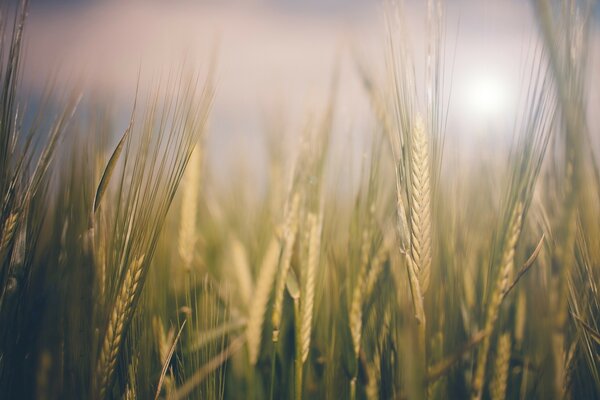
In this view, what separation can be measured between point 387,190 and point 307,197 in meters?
0.19

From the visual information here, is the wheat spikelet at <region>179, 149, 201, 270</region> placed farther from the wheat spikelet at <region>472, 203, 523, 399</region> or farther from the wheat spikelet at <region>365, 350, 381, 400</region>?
the wheat spikelet at <region>472, 203, 523, 399</region>

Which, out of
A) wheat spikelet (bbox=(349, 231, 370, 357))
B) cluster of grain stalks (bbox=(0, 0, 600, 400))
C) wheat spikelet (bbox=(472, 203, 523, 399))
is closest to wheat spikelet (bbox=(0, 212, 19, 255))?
cluster of grain stalks (bbox=(0, 0, 600, 400))

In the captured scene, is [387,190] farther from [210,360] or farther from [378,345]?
[210,360]

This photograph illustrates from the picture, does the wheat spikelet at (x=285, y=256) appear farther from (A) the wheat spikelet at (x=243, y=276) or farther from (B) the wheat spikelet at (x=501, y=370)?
(B) the wheat spikelet at (x=501, y=370)

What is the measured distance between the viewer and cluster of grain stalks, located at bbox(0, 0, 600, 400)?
1.90ft

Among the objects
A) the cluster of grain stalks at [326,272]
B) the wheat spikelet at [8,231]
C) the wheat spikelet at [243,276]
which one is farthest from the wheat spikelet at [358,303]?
the wheat spikelet at [8,231]

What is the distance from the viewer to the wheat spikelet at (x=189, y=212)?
34.7 inches

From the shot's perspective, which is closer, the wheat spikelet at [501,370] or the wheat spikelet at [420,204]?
the wheat spikelet at [420,204]

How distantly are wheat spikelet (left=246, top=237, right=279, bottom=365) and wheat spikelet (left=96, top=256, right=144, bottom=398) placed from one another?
268 mm

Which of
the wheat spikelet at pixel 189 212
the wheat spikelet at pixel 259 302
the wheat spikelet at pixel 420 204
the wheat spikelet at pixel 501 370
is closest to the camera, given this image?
the wheat spikelet at pixel 420 204

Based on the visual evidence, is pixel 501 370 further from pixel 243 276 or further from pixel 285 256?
pixel 243 276

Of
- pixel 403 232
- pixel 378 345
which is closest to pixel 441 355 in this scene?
pixel 378 345

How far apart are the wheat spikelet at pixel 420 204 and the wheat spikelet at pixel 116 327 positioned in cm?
42

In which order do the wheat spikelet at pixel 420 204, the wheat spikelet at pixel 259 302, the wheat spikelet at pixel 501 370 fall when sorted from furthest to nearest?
the wheat spikelet at pixel 259 302, the wheat spikelet at pixel 501 370, the wheat spikelet at pixel 420 204
